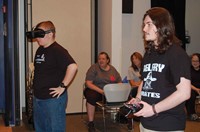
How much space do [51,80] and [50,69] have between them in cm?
10

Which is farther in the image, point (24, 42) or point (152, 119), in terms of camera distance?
point (24, 42)

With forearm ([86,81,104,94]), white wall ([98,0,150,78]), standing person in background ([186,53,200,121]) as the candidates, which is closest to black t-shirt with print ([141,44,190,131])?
forearm ([86,81,104,94])

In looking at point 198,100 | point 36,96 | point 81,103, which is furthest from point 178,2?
point 36,96

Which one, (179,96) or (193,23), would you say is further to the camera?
(193,23)

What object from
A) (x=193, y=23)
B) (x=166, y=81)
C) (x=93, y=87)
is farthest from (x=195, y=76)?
(x=166, y=81)

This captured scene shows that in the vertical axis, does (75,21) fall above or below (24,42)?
above

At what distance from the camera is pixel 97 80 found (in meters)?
4.85

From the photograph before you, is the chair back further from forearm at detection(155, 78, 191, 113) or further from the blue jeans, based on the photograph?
forearm at detection(155, 78, 191, 113)

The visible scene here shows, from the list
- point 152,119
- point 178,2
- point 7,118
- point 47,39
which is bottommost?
point 7,118

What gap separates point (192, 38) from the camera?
7.62 metres

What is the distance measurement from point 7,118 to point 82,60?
5.40 ft

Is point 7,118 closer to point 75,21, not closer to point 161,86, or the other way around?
point 75,21

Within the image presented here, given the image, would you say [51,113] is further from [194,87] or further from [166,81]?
[194,87]

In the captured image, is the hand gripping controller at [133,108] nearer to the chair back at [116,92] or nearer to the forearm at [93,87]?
the chair back at [116,92]
